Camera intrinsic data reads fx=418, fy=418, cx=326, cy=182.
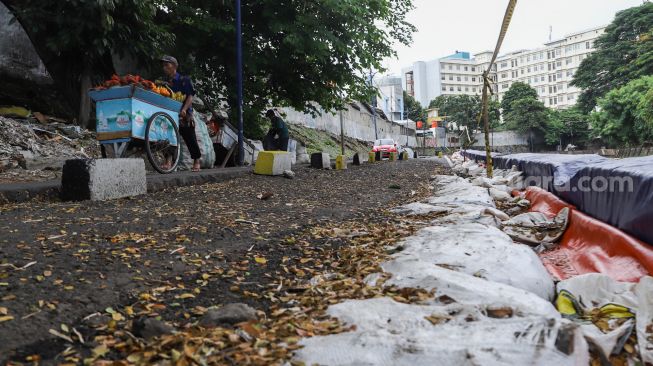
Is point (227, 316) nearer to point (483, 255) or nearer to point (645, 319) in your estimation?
point (483, 255)

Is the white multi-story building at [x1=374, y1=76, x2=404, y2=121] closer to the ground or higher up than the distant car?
higher up

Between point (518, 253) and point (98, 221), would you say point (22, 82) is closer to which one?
point (98, 221)

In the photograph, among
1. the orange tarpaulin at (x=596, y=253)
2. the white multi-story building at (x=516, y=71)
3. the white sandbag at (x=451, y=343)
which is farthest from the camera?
the white multi-story building at (x=516, y=71)

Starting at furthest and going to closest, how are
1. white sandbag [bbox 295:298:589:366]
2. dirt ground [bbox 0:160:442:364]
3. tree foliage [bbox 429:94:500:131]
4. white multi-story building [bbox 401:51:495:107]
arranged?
white multi-story building [bbox 401:51:495:107], tree foliage [bbox 429:94:500:131], dirt ground [bbox 0:160:442:364], white sandbag [bbox 295:298:589:366]

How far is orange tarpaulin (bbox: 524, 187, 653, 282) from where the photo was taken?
1901mm

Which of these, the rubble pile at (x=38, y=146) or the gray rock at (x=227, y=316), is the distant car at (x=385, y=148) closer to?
the rubble pile at (x=38, y=146)

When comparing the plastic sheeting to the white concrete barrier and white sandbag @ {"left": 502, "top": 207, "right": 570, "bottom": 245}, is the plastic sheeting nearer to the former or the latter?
white sandbag @ {"left": 502, "top": 207, "right": 570, "bottom": 245}

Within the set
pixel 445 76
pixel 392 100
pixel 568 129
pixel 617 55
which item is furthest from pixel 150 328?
pixel 445 76

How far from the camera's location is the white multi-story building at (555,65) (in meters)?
78.9

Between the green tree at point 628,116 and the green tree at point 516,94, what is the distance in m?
23.4

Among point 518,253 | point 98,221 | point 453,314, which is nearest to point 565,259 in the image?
point 518,253

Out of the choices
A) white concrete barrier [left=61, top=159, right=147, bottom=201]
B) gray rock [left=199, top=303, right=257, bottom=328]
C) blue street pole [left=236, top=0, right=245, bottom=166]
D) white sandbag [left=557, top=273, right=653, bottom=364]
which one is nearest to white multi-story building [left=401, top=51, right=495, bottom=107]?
blue street pole [left=236, top=0, right=245, bottom=166]

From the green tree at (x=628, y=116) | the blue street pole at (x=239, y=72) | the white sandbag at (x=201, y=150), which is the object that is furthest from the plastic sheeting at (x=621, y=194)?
the green tree at (x=628, y=116)

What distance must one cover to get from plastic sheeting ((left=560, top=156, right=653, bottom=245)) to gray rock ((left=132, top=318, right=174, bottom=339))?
2107 mm
